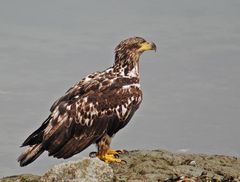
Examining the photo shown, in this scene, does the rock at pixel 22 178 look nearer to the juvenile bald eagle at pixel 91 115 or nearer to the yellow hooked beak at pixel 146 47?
the juvenile bald eagle at pixel 91 115

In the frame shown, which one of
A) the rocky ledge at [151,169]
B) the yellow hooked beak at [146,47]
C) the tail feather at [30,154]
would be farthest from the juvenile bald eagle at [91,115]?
the rocky ledge at [151,169]

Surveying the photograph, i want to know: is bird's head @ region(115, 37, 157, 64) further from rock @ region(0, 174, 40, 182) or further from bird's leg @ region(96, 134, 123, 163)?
rock @ region(0, 174, 40, 182)

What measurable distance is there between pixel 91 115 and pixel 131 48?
246cm

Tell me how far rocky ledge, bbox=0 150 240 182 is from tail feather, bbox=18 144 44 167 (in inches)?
22.8

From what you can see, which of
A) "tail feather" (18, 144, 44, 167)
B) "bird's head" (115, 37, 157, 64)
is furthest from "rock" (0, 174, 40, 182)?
"bird's head" (115, 37, 157, 64)

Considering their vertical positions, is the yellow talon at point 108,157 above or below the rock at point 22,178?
above

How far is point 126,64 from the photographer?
24.4 meters

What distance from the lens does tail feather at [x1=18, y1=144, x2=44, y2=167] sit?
2344cm

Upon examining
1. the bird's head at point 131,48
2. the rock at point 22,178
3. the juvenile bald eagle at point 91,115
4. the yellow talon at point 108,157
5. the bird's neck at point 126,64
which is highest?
the bird's head at point 131,48

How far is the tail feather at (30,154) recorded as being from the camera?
2344 centimetres

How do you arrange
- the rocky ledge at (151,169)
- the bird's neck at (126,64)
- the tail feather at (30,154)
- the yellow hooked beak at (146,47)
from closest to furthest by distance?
the rocky ledge at (151,169) < the tail feather at (30,154) < the bird's neck at (126,64) < the yellow hooked beak at (146,47)

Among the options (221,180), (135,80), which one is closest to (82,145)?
(135,80)

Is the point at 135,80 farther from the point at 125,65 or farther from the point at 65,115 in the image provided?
the point at 65,115

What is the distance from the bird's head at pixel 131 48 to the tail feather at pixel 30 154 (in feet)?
11.7
